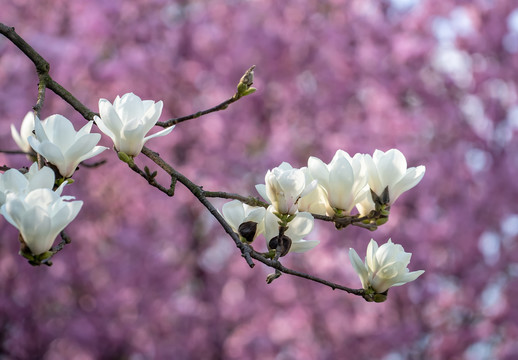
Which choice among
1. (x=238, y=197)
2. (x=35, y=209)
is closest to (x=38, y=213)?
(x=35, y=209)

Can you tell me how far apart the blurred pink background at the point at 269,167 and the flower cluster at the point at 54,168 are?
3.40 metres

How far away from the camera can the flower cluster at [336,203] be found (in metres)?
1.18

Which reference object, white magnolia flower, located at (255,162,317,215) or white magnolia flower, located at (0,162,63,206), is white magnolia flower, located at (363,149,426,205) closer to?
white magnolia flower, located at (255,162,317,215)

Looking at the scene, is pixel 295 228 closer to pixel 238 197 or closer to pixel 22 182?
pixel 238 197

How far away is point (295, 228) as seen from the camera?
1223 millimetres

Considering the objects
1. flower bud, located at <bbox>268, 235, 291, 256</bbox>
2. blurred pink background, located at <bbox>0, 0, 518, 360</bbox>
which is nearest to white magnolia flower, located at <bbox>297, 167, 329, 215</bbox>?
flower bud, located at <bbox>268, 235, 291, 256</bbox>

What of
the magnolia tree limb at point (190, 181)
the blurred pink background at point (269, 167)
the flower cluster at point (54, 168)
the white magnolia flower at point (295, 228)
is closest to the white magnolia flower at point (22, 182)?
the flower cluster at point (54, 168)

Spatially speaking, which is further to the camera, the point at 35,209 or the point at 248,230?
the point at 248,230

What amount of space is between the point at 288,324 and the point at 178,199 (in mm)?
1344

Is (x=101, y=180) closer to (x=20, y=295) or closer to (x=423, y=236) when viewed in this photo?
(x=20, y=295)

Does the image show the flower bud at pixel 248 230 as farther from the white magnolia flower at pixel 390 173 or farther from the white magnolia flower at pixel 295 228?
the white magnolia flower at pixel 390 173

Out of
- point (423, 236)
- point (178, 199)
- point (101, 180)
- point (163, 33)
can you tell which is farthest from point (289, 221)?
point (101, 180)

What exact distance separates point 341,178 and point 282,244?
6.6 inches

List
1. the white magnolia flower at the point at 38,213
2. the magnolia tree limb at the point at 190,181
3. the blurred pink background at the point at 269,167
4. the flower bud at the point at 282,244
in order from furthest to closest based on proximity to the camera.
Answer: the blurred pink background at the point at 269,167 → the flower bud at the point at 282,244 → the magnolia tree limb at the point at 190,181 → the white magnolia flower at the point at 38,213
